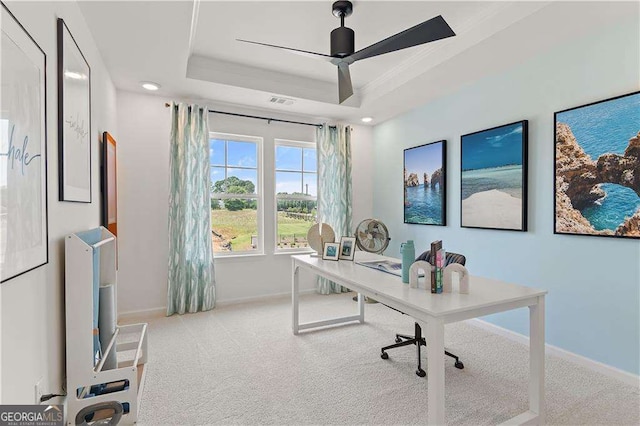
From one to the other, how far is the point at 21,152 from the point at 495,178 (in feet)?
11.0

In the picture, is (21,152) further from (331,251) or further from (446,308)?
(331,251)

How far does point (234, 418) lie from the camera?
1.86 meters

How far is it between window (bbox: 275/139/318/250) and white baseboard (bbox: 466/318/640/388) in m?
2.57

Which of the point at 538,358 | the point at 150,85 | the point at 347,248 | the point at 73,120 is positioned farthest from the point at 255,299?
the point at 538,358

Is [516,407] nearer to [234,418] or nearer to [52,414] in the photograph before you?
[234,418]

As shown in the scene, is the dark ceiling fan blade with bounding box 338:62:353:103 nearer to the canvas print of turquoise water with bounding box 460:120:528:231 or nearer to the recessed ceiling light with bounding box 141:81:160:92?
the canvas print of turquoise water with bounding box 460:120:528:231

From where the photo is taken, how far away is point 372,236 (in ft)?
12.8

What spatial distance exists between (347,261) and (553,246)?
1693mm

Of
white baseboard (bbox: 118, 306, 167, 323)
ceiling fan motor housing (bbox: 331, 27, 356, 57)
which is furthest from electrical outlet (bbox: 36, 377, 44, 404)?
ceiling fan motor housing (bbox: 331, 27, 356, 57)

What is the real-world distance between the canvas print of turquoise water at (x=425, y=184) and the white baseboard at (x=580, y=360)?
1243 millimetres

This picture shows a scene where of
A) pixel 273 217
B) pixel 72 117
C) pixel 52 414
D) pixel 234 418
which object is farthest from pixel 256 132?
pixel 52 414

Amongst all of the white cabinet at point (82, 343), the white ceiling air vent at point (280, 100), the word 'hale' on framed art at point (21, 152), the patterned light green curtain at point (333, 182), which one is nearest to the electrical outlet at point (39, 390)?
the white cabinet at point (82, 343)

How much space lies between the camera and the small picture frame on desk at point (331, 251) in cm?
288

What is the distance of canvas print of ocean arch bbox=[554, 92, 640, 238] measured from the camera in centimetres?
218
